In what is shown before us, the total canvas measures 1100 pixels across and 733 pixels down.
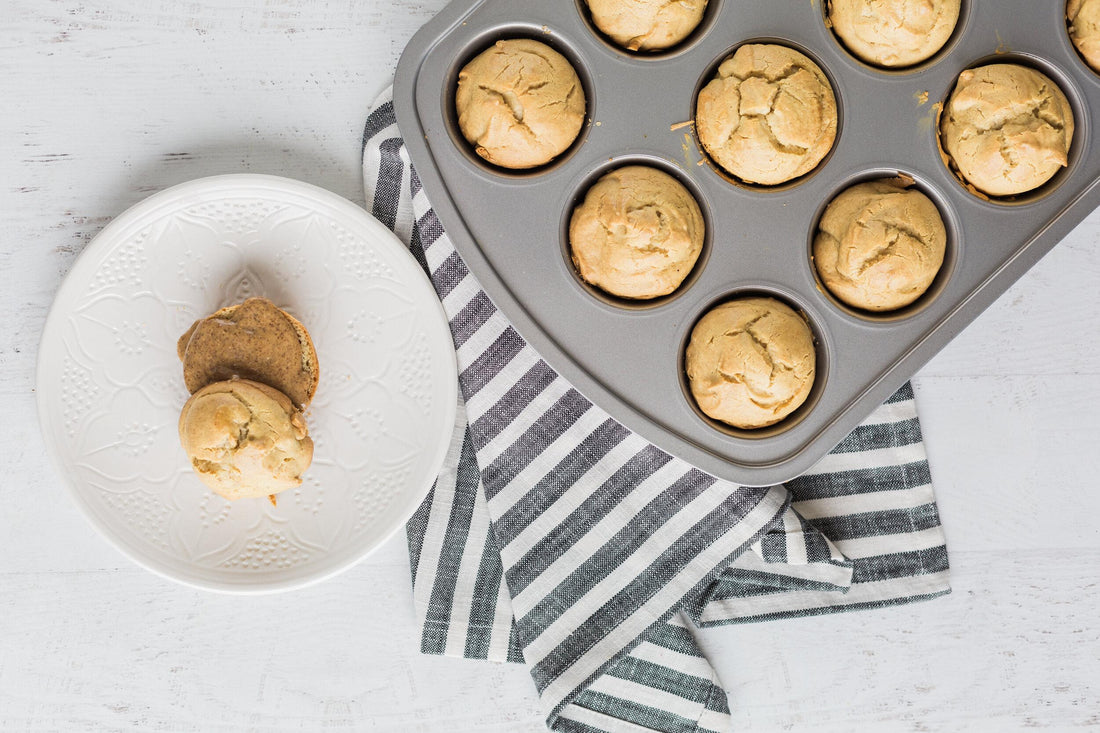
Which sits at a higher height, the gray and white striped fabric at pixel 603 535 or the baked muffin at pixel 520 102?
the baked muffin at pixel 520 102

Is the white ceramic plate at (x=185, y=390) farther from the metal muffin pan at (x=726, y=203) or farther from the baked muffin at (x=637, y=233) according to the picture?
the baked muffin at (x=637, y=233)

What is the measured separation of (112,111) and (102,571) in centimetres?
136

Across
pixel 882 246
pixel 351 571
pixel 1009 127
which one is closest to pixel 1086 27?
pixel 1009 127

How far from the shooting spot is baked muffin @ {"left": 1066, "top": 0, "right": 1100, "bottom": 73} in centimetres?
192

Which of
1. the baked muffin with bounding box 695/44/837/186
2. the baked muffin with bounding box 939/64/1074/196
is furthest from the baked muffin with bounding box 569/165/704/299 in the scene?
the baked muffin with bounding box 939/64/1074/196

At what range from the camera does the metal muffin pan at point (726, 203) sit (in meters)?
1.93

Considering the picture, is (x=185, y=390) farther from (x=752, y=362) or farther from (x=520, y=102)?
(x=752, y=362)

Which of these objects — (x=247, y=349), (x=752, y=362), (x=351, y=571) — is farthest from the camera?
(x=351, y=571)

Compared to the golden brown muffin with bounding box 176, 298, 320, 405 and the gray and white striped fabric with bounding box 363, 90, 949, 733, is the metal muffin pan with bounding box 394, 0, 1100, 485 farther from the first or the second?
the golden brown muffin with bounding box 176, 298, 320, 405

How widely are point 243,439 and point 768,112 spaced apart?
58.8 inches

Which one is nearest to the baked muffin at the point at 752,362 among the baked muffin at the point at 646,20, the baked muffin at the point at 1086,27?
the baked muffin at the point at 646,20

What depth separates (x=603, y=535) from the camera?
7.38ft

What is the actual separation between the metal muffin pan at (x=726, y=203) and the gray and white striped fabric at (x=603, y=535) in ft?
1.01

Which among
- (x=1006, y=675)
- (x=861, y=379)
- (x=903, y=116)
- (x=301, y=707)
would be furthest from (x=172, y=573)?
(x=1006, y=675)
